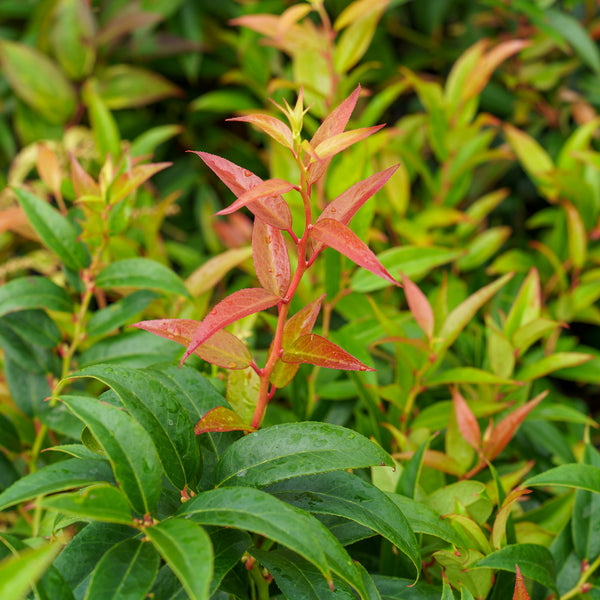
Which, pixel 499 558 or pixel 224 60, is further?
pixel 224 60

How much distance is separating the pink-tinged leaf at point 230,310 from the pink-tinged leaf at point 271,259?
0.02 m

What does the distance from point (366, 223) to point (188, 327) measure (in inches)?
16.0

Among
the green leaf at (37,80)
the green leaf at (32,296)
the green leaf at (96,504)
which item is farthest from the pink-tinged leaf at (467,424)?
the green leaf at (37,80)

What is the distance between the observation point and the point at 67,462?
0.49 m

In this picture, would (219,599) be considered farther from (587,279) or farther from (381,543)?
(587,279)

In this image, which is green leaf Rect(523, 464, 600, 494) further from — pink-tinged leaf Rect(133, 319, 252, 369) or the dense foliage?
pink-tinged leaf Rect(133, 319, 252, 369)

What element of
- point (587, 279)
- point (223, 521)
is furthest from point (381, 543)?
point (587, 279)

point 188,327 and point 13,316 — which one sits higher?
point 188,327

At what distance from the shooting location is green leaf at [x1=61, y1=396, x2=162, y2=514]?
1.51 ft

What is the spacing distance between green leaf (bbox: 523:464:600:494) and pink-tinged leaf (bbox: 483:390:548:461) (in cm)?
11

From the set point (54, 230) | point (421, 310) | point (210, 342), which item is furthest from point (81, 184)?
point (421, 310)

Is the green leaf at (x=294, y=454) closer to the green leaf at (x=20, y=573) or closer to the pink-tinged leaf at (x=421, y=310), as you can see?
the green leaf at (x=20, y=573)

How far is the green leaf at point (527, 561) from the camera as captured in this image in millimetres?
572

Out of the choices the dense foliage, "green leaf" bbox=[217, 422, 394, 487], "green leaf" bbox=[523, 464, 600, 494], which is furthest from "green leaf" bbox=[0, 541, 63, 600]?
"green leaf" bbox=[523, 464, 600, 494]
